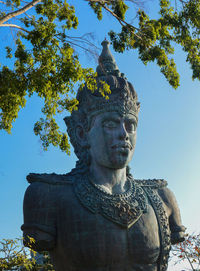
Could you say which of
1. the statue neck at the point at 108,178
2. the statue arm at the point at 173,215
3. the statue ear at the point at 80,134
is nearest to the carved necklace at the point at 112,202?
the statue neck at the point at 108,178

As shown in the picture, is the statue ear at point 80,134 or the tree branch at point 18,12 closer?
the tree branch at point 18,12

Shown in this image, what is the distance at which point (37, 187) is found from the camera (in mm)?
6262

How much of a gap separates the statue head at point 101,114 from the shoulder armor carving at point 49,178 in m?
0.59

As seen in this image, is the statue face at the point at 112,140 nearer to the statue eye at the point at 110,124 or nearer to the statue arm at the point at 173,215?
the statue eye at the point at 110,124

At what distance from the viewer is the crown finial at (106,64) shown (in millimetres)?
7535

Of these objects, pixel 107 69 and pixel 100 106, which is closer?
pixel 100 106

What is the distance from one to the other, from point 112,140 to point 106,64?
2211 mm

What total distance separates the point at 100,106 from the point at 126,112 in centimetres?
55

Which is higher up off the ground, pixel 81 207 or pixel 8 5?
pixel 8 5

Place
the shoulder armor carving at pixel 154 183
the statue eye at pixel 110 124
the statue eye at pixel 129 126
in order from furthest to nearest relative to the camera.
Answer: the shoulder armor carving at pixel 154 183 → the statue eye at pixel 129 126 → the statue eye at pixel 110 124

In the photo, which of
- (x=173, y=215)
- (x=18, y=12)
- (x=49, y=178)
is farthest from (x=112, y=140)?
(x=18, y=12)

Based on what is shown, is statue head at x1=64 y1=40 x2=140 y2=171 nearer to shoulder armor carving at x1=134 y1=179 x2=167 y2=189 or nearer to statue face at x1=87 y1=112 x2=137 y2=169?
statue face at x1=87 y1=112 x2=137 y2=169

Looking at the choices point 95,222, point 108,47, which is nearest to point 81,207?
point 95,222

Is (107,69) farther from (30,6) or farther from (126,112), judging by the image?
(30,6)
